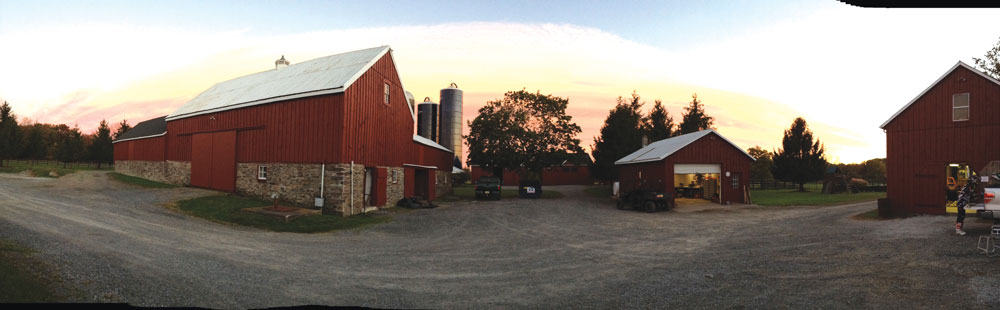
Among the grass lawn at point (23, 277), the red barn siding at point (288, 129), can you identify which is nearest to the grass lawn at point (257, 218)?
the red barn siding at point (288, 129)

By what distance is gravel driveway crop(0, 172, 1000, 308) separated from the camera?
7887 millimetres

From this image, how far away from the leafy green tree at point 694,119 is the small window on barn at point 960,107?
3395cm

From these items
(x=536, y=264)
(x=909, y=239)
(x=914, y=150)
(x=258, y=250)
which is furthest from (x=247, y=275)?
(x=914, y=150)

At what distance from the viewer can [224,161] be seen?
23891 millimetres

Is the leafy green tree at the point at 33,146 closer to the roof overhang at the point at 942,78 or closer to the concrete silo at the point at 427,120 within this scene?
the concrete silo at the point at 427,120

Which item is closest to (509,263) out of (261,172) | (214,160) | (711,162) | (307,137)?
(307,137)

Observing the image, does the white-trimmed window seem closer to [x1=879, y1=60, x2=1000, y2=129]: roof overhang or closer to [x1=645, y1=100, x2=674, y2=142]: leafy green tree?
[x1=879, y1=60, x2=1000, y2=129]: roof overhang

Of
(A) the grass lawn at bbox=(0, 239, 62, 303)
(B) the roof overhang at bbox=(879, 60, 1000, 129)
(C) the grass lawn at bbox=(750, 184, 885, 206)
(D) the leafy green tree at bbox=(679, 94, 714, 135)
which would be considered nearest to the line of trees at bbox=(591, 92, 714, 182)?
(D) the leafy green tree at bbox=(679, 94, 714, 135)

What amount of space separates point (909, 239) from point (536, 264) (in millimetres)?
10505

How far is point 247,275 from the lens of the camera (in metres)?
9.11

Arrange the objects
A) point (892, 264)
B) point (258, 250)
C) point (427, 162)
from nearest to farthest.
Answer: point (892, 264) → point (258, 250) → point (427, 162)

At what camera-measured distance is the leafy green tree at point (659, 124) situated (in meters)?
54.5

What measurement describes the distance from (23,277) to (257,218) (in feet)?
33.2

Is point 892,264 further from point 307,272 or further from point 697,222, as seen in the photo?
point 307,272
